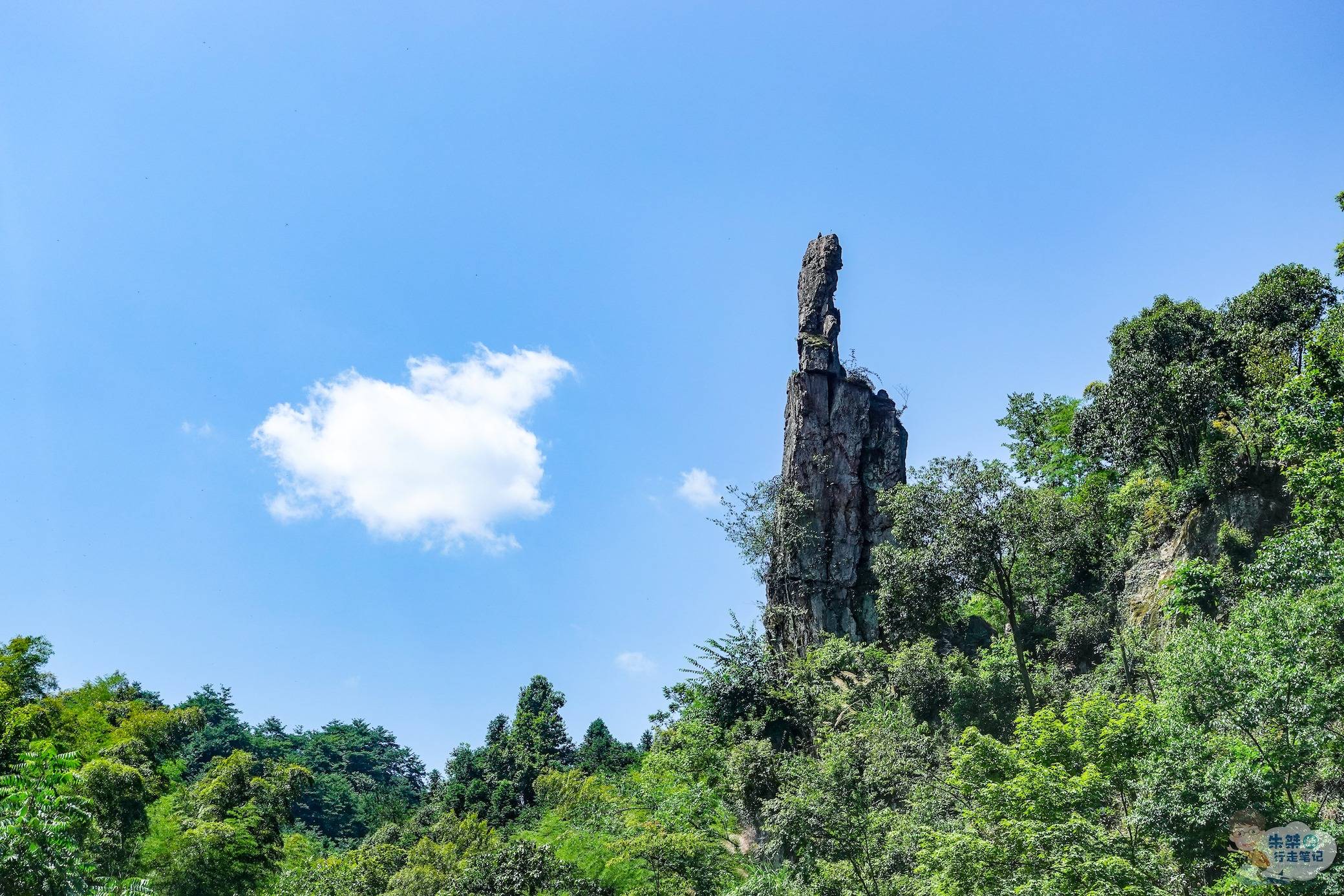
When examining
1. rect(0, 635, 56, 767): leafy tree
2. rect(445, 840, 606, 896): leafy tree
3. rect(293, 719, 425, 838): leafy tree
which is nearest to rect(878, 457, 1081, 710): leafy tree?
rect(445, 840, 606, 896): leafy tree

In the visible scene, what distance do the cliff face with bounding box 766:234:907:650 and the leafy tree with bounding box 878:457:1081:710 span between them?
24.3 ft

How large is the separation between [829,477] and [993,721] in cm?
1383

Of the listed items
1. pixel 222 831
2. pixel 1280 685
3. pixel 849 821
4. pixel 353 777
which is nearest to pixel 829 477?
pixel 849 821

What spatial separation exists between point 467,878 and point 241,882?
1021 centimetres

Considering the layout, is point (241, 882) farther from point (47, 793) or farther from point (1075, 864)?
point (1075, 864)

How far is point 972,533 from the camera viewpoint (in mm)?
23766

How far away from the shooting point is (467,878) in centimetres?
1811

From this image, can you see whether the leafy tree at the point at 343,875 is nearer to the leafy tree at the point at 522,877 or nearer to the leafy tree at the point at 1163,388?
the leafy tree at the point at 522,877

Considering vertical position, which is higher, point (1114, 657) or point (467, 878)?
point (1114, 657)

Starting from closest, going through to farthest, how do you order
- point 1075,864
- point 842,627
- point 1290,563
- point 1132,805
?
point 1075,864, point 1132,805, point 1290,563, point 842,627

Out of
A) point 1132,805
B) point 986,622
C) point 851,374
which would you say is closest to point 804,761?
point 1132,805

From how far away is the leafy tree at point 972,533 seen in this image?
77.9 ft
